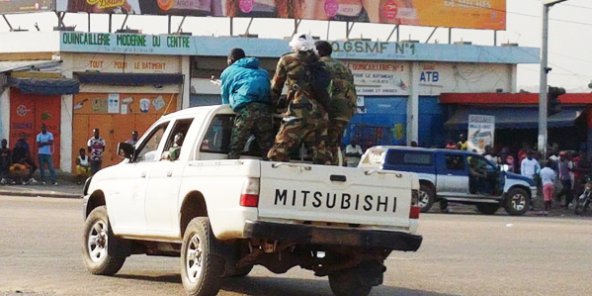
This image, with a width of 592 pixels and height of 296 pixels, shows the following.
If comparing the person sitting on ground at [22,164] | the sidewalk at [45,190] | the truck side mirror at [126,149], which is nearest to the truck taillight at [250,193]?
the truck side mirror at [126,149]

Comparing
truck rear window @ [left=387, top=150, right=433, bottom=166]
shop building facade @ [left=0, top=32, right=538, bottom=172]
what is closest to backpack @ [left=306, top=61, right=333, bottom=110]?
truck rear window @ [left=387, top=150, right=433, bottom=166]

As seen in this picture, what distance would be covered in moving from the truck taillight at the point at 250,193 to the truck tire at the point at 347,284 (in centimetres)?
171

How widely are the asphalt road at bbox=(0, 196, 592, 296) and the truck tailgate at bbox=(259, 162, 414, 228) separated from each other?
5.50 feet

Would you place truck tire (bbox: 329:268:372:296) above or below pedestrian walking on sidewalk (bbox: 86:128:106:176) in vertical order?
below

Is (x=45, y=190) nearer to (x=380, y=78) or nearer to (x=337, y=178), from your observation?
(x=380, y=78)

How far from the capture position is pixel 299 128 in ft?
38.6

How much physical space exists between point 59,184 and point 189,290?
88.2 ft

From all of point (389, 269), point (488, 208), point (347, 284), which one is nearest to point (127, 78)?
point (488, 208)

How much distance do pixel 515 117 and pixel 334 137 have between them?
3399cm

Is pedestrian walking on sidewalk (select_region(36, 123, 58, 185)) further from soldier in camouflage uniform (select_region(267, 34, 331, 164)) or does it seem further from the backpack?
the backpack

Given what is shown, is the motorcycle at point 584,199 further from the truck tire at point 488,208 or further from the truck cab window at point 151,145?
the truck cab window at point 151,145

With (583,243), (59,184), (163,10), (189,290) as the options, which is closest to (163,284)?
(189,290)

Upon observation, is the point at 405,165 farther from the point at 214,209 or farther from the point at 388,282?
the point at 214,209

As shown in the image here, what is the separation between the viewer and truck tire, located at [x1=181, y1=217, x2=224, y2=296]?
1116 cm
